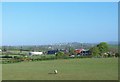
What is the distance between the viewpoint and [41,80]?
730 inches

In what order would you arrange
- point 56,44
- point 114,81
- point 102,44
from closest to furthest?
point 114,81, point 102,44, point 56,44

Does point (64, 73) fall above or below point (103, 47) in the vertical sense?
below

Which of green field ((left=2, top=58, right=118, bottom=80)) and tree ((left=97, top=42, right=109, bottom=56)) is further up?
tree ((left=97, top=42, right=109, bottom=56))

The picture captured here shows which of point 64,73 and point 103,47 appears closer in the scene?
point 64,73

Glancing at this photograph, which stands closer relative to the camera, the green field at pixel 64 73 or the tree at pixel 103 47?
the green field at pixel 64 73

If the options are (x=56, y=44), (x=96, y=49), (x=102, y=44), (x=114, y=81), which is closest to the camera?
(x=114, y=81)

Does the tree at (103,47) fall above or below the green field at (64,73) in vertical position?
above

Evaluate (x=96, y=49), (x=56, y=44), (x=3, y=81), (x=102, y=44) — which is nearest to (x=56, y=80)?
(x=3, y=81)

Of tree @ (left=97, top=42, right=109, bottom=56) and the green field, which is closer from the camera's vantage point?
the green field

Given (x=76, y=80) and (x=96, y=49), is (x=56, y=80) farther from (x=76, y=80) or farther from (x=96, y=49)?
(x=96, y=49)

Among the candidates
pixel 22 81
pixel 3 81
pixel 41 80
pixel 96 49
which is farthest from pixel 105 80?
pixel 96 49

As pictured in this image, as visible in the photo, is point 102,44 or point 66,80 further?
point 102,44

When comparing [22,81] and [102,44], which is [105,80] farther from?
[102,44]

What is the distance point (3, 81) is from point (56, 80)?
3203mm
